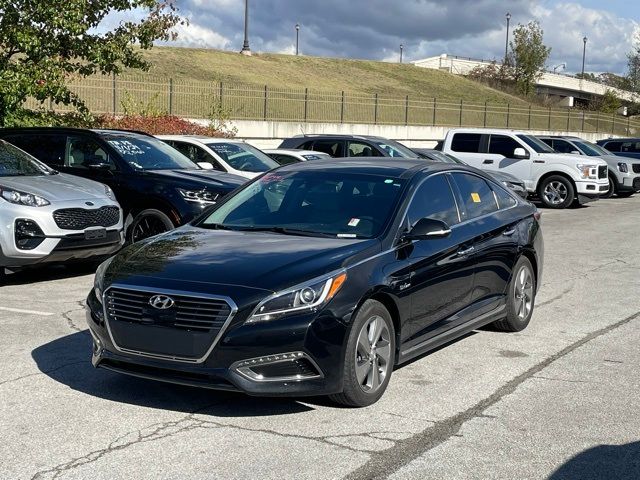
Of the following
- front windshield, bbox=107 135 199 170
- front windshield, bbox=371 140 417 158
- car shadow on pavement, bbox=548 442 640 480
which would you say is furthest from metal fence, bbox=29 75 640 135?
car shadow on pavement, bbox=548 442 640 480

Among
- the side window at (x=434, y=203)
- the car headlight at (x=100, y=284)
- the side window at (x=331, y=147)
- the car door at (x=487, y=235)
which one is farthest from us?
the side window at (x=331, y=147)

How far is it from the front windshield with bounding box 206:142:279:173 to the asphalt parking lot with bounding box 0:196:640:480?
284 inches

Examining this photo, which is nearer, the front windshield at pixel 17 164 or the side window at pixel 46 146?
the front windshield at pixel 17 164

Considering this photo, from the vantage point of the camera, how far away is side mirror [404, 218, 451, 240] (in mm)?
6203

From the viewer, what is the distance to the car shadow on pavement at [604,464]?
4621 mm

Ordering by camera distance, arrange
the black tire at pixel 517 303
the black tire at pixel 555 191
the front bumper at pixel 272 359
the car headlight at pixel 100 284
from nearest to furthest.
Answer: the front bumper at pixel 272 359 → the car headlight at pixel 100 284 → the black tire at pixel 517 303 → the black tire at pixel 555 191

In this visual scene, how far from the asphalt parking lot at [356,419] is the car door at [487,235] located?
1.55 feet

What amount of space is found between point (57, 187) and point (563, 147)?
17892 mm

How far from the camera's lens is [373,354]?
18.7ft

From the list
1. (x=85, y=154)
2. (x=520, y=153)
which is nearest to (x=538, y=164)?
(x=520, y=153)

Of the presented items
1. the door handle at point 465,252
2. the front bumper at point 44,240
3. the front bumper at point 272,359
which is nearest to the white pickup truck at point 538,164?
the front bumper at point 44,240

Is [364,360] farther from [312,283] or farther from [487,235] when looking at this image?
[487,235]

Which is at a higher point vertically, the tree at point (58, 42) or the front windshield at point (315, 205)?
the tree at point (58, 42)

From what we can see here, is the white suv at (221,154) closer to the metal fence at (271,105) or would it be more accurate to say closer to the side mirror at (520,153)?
the side mirror at (520,153)
